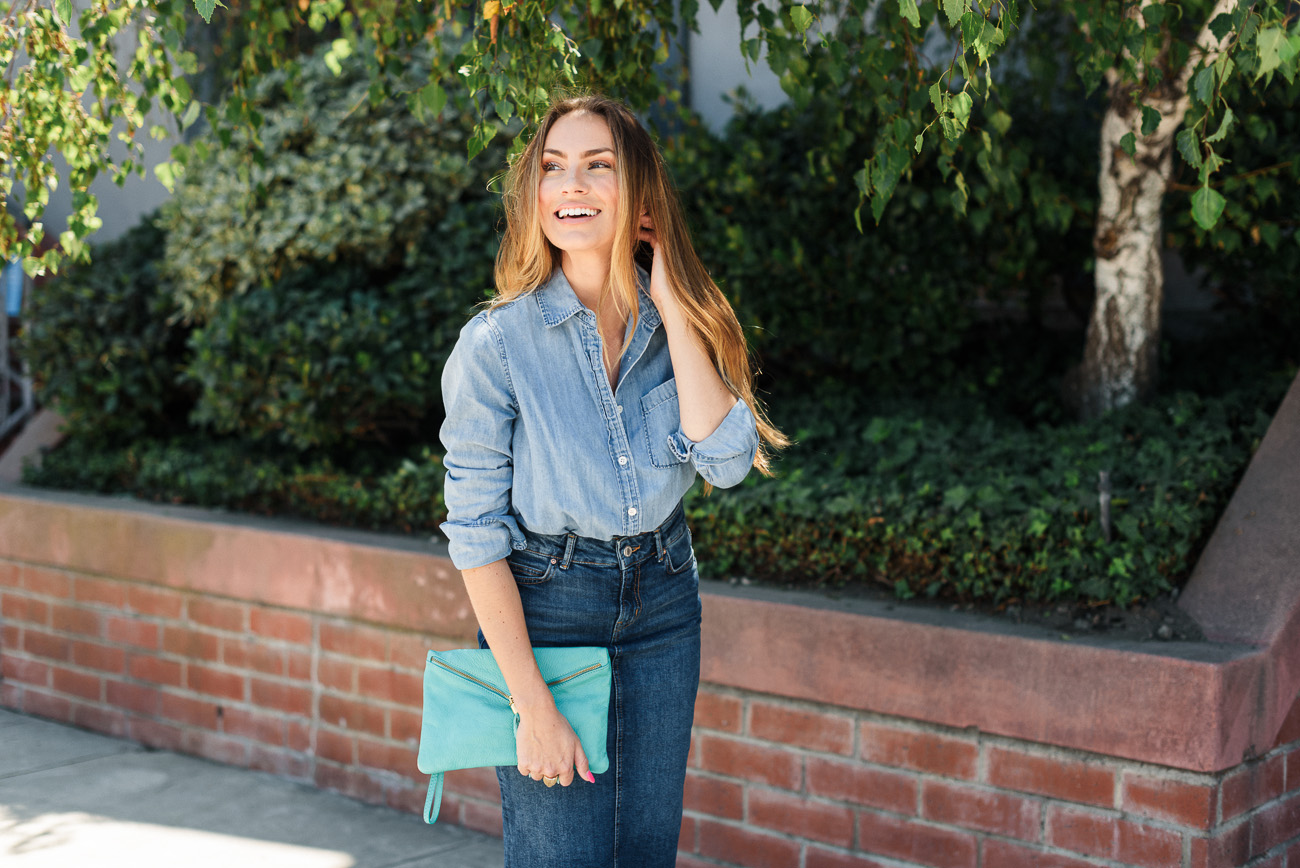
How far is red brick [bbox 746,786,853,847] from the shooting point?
10.3 feet

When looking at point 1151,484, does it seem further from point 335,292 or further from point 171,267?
point 171,267

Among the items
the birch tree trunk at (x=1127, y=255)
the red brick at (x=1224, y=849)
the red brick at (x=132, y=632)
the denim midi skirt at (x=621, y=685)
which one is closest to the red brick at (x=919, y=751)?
the red brick at (x=1224, y=849)

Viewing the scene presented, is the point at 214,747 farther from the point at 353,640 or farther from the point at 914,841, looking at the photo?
the point at 914,841

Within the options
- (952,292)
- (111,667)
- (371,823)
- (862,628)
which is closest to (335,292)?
(111,667)

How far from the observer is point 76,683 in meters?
4.77

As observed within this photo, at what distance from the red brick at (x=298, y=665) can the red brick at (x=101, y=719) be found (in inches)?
38.4

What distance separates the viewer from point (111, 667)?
15.3ft

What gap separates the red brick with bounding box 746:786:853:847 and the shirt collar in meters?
1.65

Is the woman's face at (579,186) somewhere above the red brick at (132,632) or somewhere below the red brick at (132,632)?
above

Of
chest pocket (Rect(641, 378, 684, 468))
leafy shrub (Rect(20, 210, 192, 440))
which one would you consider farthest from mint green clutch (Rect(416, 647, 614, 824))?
leafy shrub (Rect(20, 210, 192, 440))

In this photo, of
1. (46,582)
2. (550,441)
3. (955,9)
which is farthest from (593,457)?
(46,582)

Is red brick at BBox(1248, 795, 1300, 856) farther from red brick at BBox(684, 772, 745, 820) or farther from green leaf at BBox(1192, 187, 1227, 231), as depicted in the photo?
green leaf at BBox(1192, 187, 1227, 231)

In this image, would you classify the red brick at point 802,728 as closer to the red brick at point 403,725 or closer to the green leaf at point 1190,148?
the red brick at point 403,725

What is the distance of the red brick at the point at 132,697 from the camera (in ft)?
14.9
